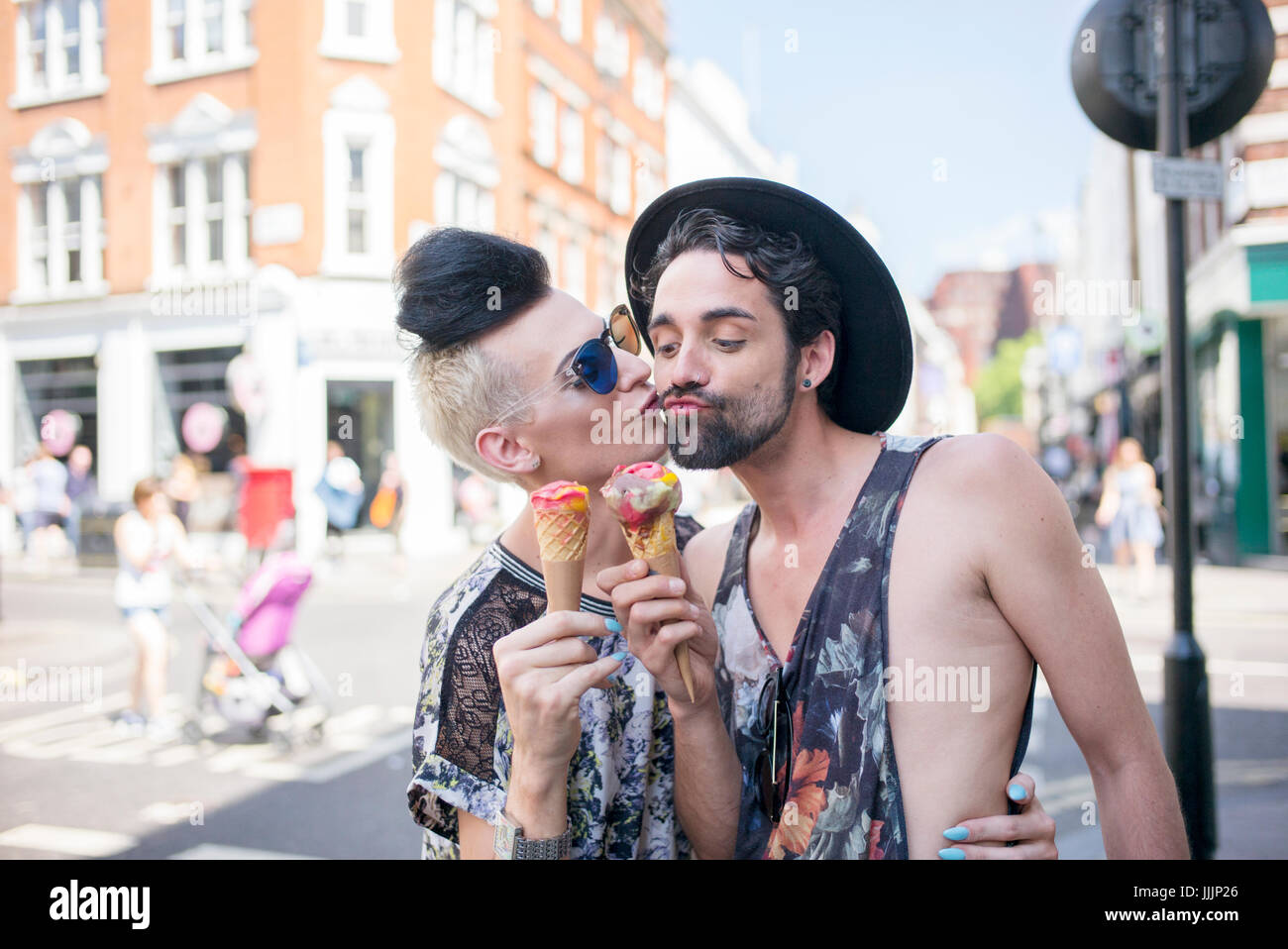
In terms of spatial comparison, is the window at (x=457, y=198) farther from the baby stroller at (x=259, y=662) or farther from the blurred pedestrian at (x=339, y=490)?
the blurred pedestrian at (x=339, y=490)

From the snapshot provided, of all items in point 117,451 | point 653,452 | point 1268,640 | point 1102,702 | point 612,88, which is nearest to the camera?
point 1102,702

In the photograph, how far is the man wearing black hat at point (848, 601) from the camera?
1604 mm

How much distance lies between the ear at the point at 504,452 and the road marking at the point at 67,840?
3.57 metres

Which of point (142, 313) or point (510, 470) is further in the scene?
point (142, 313)

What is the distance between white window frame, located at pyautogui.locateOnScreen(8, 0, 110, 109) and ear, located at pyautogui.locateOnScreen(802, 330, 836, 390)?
8.60ft

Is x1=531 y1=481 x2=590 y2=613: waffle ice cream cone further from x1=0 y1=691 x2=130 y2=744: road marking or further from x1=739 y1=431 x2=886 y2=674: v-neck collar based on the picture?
x1=0 y1=691 x2=130 y2=744: road marking

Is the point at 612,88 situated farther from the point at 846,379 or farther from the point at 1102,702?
the point at 1102,702

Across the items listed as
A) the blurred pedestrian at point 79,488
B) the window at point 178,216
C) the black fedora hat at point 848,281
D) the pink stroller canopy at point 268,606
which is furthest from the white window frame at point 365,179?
the black fedora hat at point 848,281

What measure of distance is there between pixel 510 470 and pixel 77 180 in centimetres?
461

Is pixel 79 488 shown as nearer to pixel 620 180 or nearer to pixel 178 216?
pixel 178 216

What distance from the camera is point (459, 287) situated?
1747 mm
